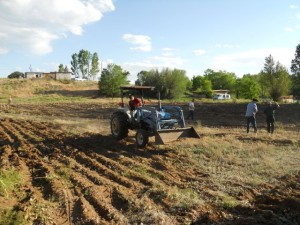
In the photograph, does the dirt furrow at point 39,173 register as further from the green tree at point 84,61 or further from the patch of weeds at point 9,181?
the green tree at point 84,61

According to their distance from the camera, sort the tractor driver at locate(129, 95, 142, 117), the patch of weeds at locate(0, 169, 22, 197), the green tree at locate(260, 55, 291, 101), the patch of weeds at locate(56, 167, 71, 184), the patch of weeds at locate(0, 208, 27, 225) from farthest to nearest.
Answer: the green tree at locate(260, 55, 291, 101) → the tractor driver at locate(129, 95, 142, 117) → the patch of weeds at locate(56, 167, 71, 184) → the patch of weeds at locate(0, 169, 22, 197) → the patch of weeds at locate(0, 208, 27, 225)

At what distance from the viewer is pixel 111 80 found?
198ft

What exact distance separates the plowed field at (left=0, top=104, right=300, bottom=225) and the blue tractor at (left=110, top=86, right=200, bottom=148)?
42 cm

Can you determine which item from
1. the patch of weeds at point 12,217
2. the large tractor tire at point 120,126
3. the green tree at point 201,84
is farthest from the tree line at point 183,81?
the patch of weeds at point 12,217

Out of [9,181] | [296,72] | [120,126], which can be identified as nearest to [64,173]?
[9,181]

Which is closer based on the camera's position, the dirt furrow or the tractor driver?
the dirt furrow

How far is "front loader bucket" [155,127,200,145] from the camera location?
10.9 metres

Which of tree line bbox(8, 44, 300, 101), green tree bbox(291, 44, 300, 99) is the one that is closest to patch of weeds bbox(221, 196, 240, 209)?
tree line bbox(8, 44, 300, 101)

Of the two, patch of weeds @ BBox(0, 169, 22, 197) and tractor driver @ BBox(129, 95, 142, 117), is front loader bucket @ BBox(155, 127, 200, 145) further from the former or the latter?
patch of weeds @ BBox(0, 169, 22, 197)

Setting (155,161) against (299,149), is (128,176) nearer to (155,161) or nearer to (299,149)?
(155,161)

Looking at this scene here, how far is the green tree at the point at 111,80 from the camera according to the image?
198 ft

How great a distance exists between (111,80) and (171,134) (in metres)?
50.1

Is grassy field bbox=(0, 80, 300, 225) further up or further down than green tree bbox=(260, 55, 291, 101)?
further down

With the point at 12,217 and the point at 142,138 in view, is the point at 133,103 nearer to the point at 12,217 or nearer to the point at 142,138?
the point at 142,138
